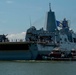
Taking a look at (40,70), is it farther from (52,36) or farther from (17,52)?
(52,36)

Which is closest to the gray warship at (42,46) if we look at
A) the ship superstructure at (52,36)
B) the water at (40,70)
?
the ship superstructure at (52,36)

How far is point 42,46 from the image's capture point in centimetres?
11438

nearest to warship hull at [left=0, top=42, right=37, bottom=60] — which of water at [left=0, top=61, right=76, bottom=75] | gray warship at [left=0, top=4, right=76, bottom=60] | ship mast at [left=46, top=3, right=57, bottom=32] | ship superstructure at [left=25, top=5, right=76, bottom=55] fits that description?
gray warship at [left=0, top=4, right=76, bottom=60]

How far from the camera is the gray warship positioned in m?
111

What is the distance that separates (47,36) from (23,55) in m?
15.6

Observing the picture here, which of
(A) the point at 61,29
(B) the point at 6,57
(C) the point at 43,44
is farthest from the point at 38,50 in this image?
(A) the point at 61,29

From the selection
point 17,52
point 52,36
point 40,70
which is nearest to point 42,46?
point 17,52

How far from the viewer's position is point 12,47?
11225cm

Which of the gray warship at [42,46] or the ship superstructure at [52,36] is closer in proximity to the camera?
the gray warship at [42,46]

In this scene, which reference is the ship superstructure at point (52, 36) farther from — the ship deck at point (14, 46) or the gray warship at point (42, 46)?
the ship deck at point (14, 46)

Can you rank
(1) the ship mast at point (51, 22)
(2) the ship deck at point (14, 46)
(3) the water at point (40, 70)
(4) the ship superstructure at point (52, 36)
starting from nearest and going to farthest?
(3) the water at point (40, 70), (2) the ship deck at point (14, 46), (4) the ship superstructure at point (52, 36), (1) the ship mast at point (51, 22)

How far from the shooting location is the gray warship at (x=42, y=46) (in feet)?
365

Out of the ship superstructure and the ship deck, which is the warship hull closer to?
the ship deck

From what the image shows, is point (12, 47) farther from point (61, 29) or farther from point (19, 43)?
point (61, 29)
